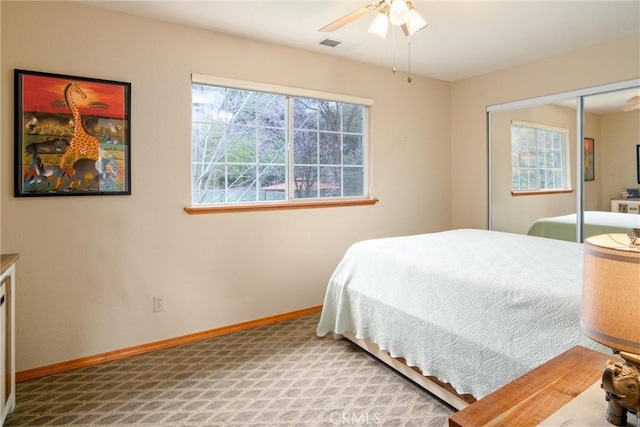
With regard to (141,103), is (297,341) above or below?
below

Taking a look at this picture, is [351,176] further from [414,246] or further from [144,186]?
[144,186]

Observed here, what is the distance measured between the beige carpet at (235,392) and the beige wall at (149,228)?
0.33 m

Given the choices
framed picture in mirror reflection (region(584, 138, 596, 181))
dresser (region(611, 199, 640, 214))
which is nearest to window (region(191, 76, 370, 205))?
framed picture in mirror reflection (region(584, 138, 596, 181))

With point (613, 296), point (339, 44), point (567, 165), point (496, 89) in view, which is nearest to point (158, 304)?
point (339, 44)

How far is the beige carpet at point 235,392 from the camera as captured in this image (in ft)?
6.20

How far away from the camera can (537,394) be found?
101cm

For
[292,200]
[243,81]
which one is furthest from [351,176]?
[243,81]

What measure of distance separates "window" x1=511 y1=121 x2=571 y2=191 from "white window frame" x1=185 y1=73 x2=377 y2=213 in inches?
64.9

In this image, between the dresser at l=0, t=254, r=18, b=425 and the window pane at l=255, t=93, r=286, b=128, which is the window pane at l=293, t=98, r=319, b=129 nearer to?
the window pane at l=255, t=93, r=286, b=128

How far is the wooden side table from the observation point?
3.01 ft

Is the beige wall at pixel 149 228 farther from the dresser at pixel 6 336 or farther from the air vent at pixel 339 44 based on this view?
the dresser at pixel 6 336

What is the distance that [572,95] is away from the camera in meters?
3.45

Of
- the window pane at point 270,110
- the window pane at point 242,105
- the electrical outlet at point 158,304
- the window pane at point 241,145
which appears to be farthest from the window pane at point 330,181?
the electrical outlet at point 158,304

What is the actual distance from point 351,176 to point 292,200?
2.53 feet
